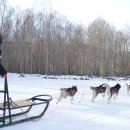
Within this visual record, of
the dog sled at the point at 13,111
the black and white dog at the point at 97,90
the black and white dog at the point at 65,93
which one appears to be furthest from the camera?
the black and white dog at the point at 97,90

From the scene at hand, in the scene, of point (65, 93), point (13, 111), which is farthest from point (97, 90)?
point (13, 111)

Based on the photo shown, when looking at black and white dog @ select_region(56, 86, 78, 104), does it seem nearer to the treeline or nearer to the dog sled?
the dog sled

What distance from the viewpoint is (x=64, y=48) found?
5159cm

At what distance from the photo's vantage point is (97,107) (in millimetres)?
10047

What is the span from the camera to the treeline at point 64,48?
43281mm

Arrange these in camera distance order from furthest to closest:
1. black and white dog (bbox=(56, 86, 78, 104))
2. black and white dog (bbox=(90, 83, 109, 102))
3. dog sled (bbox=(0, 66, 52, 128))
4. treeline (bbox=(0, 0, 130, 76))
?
1. treeline (bbox=(0, 0, 130, 76))
2. black and white dog (bbox=(90, 83, 109, 102))
3. black and white dog (bbox=(56, 86, 78, 104))
4. dog sled (bbox=(0, 66, 52, 128))

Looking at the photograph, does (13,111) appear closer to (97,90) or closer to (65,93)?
(65,93)

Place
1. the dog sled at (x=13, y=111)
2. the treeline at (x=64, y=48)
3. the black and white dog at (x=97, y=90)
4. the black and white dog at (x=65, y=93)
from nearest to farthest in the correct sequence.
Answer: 1. the dog sled at (x=13, y=111)
2. the black and white dog at (x=65, y=93)
3. the black and white dog at (x=97, y=90)
4. the treeline at (x=64, y=48)

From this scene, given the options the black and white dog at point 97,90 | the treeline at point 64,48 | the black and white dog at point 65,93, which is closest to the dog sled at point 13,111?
the black and white dog at point 65,93

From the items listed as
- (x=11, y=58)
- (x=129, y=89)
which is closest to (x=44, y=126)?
(x=129, y=89)

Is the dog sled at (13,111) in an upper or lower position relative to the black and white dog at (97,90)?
lower

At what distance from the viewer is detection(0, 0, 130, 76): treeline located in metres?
43.3

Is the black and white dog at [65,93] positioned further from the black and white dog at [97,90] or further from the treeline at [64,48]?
the treeline at [64,48]

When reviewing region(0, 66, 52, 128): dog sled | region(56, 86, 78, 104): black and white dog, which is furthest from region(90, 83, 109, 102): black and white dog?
region(0, 66, 52, 128): dog sled
